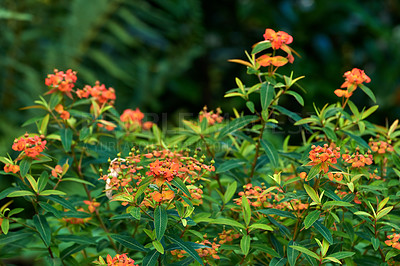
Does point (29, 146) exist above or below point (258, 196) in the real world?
above

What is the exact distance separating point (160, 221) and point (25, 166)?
0.38m

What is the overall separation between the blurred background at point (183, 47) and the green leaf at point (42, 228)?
2.52 metres

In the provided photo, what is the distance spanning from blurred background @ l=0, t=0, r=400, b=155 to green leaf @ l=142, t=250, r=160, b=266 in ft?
8.99

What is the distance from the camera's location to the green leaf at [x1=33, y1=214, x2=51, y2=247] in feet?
3.40

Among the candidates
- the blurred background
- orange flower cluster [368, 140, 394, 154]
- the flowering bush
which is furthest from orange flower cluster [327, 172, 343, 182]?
the blurred background

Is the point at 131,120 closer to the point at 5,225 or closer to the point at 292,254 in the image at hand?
the point at 5,225

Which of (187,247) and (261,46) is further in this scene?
(261,46)

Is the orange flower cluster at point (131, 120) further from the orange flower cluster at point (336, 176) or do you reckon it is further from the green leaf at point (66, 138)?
the orange flower cluster at point (336, 176)

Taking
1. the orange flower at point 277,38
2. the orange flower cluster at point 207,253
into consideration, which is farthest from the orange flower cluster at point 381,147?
the orange flower cluster at point 207,253

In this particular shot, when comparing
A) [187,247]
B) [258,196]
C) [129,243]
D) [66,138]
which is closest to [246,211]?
[258,196]

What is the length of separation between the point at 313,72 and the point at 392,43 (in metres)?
0.84

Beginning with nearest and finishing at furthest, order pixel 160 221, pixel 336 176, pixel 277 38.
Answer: pixel 160 221, pixel 336 176, pixel 277 38

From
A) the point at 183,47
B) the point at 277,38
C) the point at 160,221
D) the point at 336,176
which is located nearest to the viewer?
the point at 160,221

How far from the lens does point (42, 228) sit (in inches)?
41.5
